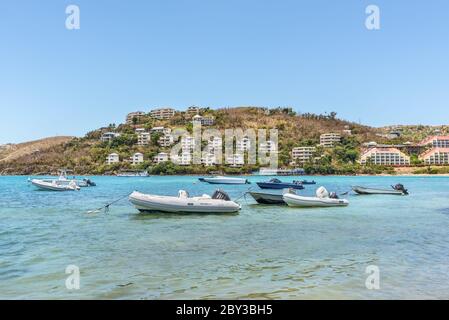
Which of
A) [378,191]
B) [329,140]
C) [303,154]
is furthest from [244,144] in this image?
[378,191]

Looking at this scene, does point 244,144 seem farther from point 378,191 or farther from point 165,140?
point 378,191

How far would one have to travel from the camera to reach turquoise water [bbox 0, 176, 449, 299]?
38.9 ft

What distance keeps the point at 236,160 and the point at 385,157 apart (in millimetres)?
55030

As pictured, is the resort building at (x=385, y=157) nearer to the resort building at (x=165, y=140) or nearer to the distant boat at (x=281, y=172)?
the distant boat at (x=281, y=172)

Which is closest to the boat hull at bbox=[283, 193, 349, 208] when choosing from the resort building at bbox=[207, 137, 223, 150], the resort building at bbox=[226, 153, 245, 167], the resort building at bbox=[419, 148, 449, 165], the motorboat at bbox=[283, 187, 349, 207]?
the motorboat at bbox=[283, 187, 349, 207]

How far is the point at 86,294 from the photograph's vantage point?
11.6m

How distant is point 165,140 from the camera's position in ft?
599

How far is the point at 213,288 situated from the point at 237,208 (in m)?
17.7

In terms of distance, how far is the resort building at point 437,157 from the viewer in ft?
536

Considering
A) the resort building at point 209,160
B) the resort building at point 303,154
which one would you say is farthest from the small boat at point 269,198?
the resort building at point 303,154

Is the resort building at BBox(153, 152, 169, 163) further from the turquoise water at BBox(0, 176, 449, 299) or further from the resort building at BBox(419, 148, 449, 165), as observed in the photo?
the turquoise water at BBox(0, 176, 449, 299)

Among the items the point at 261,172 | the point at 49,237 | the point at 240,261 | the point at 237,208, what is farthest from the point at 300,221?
the point at 261,172

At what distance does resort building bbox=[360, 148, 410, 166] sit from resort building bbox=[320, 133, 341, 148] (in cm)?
1874
